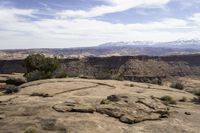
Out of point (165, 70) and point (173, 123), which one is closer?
point (173, 123)

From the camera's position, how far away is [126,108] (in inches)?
744

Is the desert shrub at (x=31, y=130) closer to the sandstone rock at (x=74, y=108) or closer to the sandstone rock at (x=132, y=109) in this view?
the sandstone rock at (x=74, y=108)

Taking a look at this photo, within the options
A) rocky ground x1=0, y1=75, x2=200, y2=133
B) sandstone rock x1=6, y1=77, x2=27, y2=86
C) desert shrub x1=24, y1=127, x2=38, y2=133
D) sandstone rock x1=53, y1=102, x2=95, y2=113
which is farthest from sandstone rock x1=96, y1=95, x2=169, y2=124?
sandstone rock x1=6, y1=77, x2=27, y2=86

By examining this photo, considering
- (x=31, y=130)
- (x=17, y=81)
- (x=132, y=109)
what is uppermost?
(x=132, y=109)

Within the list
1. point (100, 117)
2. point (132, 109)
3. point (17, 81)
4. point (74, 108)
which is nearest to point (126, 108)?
point (132, 109)

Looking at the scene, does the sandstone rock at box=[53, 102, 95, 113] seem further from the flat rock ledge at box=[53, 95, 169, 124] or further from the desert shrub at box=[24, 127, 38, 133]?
the desert shrub at box=[24, 127, 38, 133]

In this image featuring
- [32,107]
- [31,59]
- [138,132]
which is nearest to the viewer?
[138,132]

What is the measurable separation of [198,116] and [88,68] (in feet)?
349

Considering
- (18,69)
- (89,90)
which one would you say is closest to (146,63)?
(18,69)

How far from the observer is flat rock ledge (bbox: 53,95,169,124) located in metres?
18.3

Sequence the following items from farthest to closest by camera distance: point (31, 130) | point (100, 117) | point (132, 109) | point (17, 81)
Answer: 1. point (17, 81)
2. point (132, 109)
3. point (100, 117)
4. point (31, 130)

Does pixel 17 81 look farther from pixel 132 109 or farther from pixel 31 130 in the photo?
pixel 31 130

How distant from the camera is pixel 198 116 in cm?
2055

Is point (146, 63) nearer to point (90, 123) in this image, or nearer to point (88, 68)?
point (88, 68)
